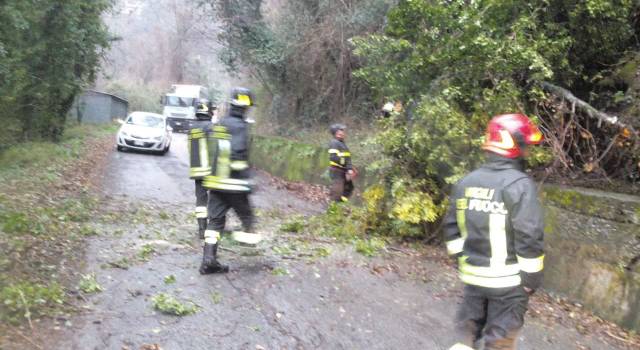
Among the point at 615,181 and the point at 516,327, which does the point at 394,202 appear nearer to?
the point at 615,181

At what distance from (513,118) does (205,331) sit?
3019 millimetres

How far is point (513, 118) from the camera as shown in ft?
12.5

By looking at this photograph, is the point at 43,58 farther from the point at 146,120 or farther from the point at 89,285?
the point at 89,285

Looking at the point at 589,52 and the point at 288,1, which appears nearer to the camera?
the point at 589,52

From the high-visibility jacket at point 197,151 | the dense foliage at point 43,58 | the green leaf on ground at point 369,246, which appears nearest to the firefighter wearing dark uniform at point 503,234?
the green leaf on ground at point 369,246

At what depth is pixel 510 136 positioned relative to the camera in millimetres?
3754

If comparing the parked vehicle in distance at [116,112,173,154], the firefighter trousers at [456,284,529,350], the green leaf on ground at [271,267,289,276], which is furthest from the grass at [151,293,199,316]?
the parked vehicle in distance at [116,112,173,154]

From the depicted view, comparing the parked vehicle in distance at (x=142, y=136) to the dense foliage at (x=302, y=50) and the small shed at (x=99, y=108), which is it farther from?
the small shed at (x=99, y=108)

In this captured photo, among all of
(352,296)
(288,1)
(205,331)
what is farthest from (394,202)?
(288,1)

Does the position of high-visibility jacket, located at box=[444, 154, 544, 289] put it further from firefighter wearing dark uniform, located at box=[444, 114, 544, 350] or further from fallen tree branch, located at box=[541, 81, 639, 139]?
fallen tree branch, located at box=[541, 81, 639, 139]

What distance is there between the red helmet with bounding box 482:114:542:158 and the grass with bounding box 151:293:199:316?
10.0ft

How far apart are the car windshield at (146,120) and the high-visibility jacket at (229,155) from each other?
16.9 meters

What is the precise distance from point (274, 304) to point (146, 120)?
18.4 meters

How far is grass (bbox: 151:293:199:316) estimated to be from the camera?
5152mm
